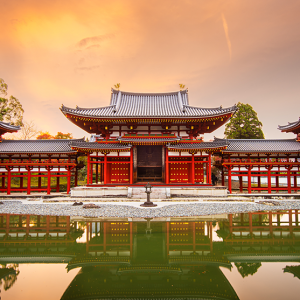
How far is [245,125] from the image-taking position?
36.0 m

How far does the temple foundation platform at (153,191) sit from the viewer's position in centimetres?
1997

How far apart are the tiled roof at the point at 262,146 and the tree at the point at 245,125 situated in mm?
12608

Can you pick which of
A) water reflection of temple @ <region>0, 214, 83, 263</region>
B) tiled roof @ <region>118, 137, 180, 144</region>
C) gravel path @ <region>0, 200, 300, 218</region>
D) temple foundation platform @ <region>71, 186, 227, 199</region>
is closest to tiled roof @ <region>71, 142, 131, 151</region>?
tiled roof @ <region>118, 137, 180, 144</region>

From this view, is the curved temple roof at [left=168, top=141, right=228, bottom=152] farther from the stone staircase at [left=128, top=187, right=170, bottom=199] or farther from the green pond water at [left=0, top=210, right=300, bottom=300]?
the green pond water at [left=0, top=210, right=300, bottom=300]

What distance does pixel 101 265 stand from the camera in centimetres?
632

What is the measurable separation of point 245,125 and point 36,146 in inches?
1315

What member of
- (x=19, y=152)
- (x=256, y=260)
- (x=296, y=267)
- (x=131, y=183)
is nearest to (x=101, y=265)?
(x=256, y=260)

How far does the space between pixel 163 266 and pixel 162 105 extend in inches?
869

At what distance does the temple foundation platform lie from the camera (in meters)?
20.0

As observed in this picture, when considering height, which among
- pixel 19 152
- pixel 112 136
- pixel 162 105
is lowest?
pixel 19 152

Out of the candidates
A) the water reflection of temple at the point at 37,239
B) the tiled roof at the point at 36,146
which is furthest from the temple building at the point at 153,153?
the water reflection of temple at the point at 37,239

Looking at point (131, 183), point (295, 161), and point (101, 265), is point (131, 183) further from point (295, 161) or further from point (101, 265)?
point (295, 161)

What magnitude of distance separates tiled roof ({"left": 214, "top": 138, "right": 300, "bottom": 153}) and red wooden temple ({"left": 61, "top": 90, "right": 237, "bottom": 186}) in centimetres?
283

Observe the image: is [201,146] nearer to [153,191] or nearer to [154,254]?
[153,191]
